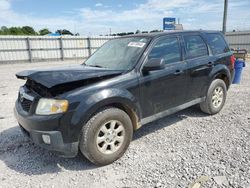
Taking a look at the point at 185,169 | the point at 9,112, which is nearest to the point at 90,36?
the point at 9,112

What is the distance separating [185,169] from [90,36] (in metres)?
20.3

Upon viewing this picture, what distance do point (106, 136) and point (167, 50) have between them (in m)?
1.85

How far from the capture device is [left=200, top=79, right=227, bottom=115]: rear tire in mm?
4455

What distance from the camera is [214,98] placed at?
462cm

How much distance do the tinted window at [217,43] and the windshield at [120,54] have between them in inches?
69.9

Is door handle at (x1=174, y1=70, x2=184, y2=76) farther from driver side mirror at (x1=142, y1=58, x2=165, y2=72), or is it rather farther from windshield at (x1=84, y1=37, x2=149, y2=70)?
windshield at (x1=84, y1=37, x2=149, y2=70)

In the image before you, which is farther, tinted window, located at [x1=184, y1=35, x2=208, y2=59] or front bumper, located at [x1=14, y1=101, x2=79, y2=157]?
tinted window, located at [x1=184, y1=35, x2=208, y2=59]

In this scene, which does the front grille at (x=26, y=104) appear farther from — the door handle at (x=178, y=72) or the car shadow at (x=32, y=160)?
the door handle at (x=178, y=72)

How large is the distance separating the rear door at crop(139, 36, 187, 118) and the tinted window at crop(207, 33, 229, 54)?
3.55ft

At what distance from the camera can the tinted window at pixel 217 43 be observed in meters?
4.56

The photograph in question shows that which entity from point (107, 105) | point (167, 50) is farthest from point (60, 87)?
point (167, 50)

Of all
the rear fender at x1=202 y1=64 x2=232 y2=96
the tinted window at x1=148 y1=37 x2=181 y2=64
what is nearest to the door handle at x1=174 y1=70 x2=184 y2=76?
the tinted window at x1=148 y1=37 x2=181 y2=64

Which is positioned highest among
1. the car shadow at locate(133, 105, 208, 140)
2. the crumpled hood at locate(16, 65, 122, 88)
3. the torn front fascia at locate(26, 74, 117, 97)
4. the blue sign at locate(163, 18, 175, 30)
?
the blue sign at locate(163, 18, 175, 30)

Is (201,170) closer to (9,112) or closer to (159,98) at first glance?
(159,98)
